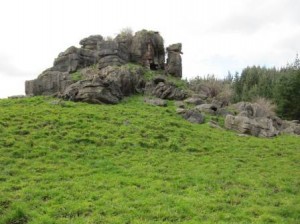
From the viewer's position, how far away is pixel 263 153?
27781 mm

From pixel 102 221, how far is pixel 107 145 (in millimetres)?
12390

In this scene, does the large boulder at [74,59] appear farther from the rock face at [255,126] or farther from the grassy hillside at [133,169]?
the rock face at [255,126]

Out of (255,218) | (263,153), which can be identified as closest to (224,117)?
(263,153)

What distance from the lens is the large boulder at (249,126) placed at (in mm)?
34469

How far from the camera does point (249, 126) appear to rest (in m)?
34.7

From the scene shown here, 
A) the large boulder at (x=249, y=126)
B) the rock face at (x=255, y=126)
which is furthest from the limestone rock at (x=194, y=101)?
the large boulder at (x=249, y=126)

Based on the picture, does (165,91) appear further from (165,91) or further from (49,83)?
(49,83)

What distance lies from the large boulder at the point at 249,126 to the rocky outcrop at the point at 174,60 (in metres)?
17.2

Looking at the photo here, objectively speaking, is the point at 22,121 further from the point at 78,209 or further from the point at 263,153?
the point at 263,153

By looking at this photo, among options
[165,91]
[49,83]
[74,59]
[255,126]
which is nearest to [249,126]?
[255,126]

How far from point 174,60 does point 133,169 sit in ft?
107

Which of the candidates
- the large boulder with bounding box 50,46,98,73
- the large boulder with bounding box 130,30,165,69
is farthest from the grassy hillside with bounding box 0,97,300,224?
the large boulder with bounding box 130,30,165,69

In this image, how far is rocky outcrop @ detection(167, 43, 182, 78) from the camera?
5209 cm

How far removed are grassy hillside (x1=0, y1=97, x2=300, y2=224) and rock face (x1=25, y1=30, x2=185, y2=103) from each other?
11.5ft
